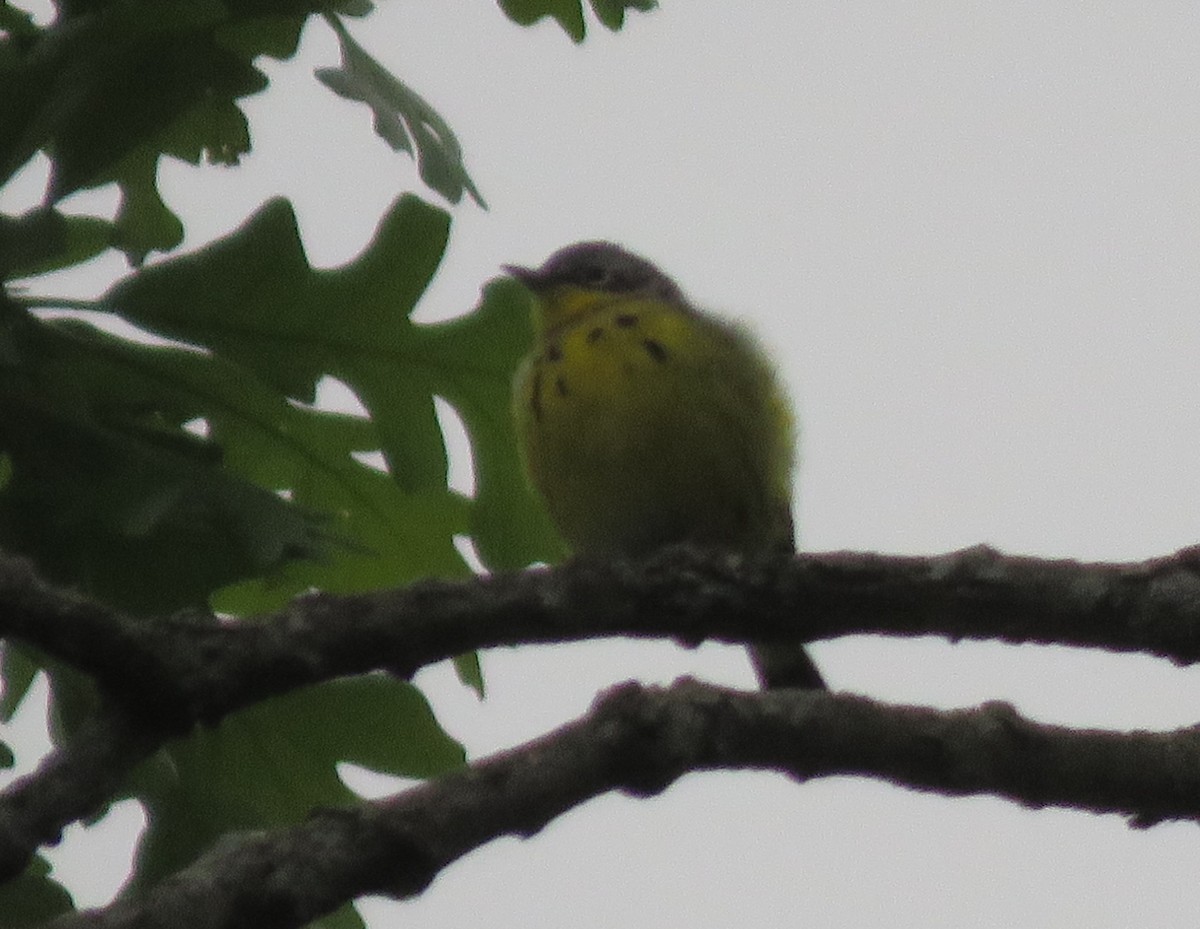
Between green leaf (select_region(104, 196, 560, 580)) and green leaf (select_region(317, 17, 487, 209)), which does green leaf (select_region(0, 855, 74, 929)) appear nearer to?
green leaf (select_region(104, 196, 560, 580))

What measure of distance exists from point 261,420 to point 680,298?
1.61 m

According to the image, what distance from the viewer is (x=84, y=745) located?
2150 mm

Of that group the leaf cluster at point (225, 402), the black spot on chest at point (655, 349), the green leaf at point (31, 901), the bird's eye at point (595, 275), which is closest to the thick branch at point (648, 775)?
the leaf cluster at point (225, 402)

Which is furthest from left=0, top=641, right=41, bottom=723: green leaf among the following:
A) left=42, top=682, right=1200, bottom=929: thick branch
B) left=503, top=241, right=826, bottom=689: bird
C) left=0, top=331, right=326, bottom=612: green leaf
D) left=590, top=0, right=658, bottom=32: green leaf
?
left=590, top=0, right=658, bottom=32: green leaf

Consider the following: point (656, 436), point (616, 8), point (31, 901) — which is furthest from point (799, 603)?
point (616, 8)

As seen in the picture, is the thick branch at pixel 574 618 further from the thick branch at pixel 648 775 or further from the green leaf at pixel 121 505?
the green leaf at pixel 121 505

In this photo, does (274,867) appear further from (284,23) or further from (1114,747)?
(284,23)

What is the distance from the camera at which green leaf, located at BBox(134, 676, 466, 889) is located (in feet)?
10.6

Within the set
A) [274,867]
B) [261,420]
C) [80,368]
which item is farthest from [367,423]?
[274,867]

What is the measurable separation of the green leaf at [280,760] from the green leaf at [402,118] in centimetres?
101

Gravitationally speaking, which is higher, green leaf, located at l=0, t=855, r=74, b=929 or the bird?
the bird

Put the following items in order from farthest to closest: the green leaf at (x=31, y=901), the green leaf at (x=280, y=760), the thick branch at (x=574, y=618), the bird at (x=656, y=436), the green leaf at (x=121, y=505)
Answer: the bird at (x=656, y=436) < the green leaf at (x=280, y=760) < the green leaf at (x=31, y=901) < the green leaf at (x=121, y=505) < the thick branch at (x=574, y=618)

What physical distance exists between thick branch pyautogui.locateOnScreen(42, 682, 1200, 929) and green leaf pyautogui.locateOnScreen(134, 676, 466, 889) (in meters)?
1.08

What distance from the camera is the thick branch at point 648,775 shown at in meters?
1.91
